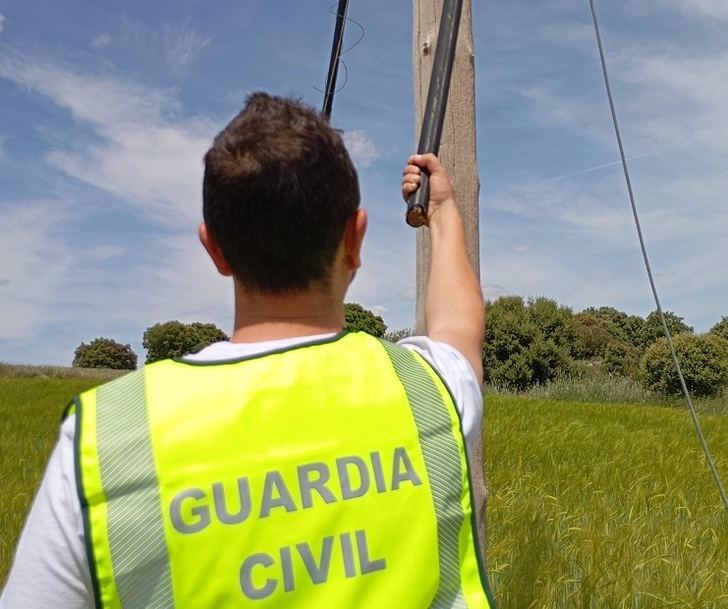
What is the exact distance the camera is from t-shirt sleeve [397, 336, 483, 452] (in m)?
1.46

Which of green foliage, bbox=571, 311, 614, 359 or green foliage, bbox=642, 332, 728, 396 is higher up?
green foliage, bbox=571, 311, 614, 359

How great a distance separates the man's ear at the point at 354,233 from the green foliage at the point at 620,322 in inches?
1284

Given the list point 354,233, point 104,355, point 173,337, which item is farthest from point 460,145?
point 104,355

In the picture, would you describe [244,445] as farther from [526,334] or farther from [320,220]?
[526,334]

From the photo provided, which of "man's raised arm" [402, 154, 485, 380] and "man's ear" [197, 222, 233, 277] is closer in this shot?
"man's ear" [197, 222, 233, 277]

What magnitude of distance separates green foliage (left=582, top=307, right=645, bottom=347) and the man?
32.6 m

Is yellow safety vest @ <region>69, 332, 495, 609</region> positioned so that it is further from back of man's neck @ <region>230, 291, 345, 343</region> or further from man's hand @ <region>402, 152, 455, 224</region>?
man's hand @ <region>402, 152, 455, 224</region>

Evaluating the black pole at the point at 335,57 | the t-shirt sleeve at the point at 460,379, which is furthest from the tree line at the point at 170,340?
the t-shirt sleeve at the point at 460,379

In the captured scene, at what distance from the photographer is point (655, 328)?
3144 cm

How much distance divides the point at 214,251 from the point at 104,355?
26058 millimetres

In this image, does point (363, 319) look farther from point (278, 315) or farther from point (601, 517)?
point (278, 315)

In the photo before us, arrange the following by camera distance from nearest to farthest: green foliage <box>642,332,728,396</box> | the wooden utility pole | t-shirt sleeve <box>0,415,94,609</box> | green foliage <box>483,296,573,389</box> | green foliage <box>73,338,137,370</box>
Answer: t-shirt sleeve <box>0,415,94,609</box> → the wooden utility pole → green foliage <box>642,332,728,396</box> → green foliage <box>483,296,573,389</box> → green foliage <box>73,338,137,370</box>

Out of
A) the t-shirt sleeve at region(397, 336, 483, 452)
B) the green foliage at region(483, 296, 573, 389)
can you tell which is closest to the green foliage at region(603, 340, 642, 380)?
the green foliage at region(483, 296, 573, 389)

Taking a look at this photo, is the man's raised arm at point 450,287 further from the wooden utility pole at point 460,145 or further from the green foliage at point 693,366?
the green foliage at point 693,366
